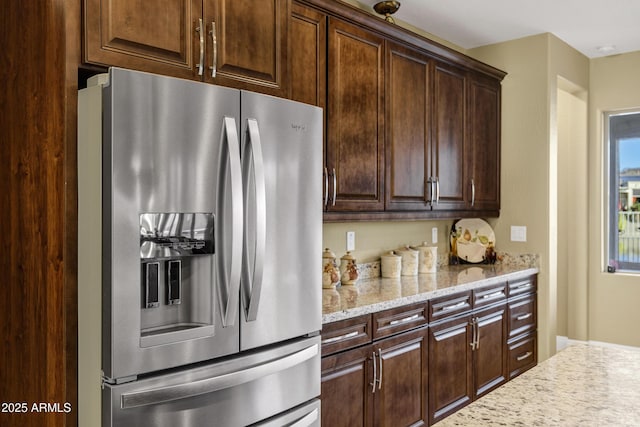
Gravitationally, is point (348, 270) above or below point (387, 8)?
below

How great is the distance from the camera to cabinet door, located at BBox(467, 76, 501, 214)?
391cm

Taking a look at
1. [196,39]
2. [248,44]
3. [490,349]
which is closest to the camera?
[196,39]

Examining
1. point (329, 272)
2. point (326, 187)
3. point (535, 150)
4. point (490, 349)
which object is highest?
point (535, 150)

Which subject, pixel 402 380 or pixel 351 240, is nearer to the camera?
pixel 402 380

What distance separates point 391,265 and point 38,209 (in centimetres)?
228

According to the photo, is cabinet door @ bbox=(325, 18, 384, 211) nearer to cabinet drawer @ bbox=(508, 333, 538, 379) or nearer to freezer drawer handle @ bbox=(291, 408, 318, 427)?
freezer drawer handle @ bbox=(291, 408, 318, 427)

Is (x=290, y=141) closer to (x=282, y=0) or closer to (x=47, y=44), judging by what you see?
(x=282, y=0)

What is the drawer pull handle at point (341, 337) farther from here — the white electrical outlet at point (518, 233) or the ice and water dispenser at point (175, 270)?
the white electrical outlet at point (518, 233)

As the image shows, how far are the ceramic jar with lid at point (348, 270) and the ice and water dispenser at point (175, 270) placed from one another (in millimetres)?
1491

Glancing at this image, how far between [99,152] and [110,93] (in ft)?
0.55

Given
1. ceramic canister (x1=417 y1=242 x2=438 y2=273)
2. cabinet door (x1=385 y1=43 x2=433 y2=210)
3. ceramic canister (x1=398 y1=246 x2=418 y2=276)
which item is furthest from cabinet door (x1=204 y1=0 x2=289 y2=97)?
ceramic canister (x1=417 y1=242 x2=438 y2=273)

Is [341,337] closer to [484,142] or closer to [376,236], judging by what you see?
[376,236]

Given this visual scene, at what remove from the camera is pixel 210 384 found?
1.65 m

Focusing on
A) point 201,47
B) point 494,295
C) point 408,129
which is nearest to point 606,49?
point 408,129
